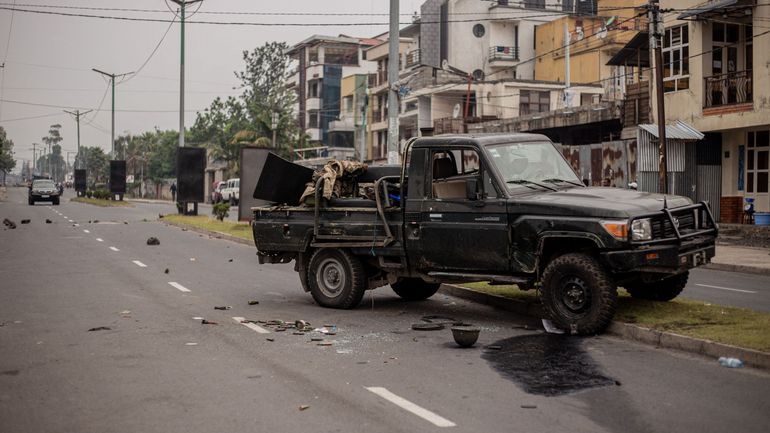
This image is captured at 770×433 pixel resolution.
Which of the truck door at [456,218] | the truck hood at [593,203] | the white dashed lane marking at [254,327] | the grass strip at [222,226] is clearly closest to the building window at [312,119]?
the grass strip at [222,226]

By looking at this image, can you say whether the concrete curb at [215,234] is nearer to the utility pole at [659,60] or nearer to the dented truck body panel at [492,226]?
the utility pole at [659,60]

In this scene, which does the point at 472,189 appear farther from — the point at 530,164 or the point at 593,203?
the point at 593,203

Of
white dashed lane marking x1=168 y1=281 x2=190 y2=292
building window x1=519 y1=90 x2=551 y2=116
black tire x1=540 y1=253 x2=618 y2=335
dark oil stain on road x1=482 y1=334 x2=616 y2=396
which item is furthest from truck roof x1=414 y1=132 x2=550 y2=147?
building window x1=519 y1=90 x2=551 y2=116

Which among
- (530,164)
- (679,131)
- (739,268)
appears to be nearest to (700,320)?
(530,164)

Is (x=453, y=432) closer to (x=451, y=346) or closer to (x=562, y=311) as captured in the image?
(x=451, y=346)

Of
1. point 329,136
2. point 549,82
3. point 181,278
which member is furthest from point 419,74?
point 181,278

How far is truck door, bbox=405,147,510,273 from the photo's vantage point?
10.2 meters

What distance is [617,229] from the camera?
30.2 feet

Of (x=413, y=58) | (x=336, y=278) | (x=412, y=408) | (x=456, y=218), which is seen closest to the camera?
(x=412, y=408)

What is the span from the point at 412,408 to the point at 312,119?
8564 cm

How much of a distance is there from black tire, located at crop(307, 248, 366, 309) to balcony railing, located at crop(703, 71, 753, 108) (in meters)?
21.0

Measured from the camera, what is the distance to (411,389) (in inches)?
278

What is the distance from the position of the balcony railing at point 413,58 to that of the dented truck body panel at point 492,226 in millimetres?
57906

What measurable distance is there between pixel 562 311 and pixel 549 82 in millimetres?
52427
